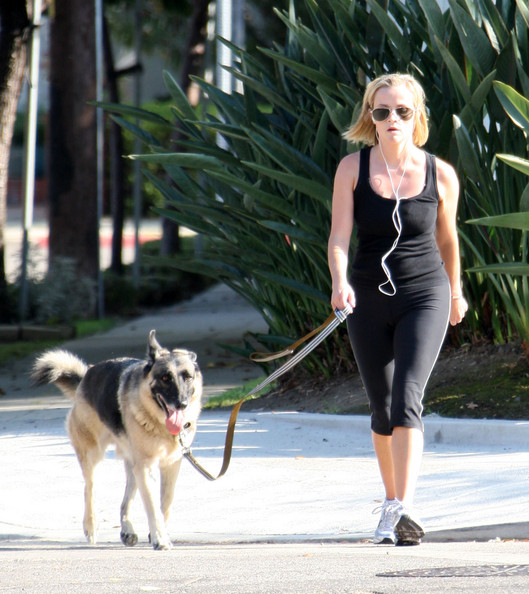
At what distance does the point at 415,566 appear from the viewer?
14.6ft

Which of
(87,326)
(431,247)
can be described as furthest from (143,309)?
(431,247)

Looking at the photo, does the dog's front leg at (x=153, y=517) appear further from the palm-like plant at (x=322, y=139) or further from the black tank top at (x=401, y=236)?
the palm-like plant at (x=322, y=139)

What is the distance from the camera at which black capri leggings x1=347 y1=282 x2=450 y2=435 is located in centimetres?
479

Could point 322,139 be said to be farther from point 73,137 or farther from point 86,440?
point 73,137

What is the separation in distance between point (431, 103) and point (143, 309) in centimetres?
1108

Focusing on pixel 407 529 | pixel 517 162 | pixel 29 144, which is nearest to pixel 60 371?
pixel 407 529

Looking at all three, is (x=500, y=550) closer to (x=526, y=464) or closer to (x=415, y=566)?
(x=415, y=566)

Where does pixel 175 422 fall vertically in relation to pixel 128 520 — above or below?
above

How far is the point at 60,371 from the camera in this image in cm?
627

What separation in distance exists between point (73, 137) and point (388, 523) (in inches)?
474

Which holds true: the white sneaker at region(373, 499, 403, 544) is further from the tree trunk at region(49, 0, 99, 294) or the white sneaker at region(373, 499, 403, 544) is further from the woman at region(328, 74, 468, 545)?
the tree trunk at region(49, 0, 99, 294)

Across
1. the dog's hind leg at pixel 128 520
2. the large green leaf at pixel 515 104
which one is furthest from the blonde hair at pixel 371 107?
the dog's hind leg at pixel 128 520

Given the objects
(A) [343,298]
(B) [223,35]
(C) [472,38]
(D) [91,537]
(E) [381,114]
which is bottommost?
(D) [91,537]

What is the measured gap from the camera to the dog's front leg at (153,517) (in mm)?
5293
